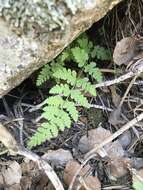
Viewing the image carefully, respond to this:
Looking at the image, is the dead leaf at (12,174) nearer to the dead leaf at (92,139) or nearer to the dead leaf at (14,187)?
the dead leaf at (14,187)

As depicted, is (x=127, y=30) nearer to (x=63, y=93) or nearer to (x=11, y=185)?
(x=63, y=93)

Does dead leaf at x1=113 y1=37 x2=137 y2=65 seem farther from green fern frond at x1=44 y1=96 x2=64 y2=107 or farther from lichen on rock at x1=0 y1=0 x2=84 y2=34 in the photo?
lichen on rock at x1=0 y1=0 x2=84 y2=34

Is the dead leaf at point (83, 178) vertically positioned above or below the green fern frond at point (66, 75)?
below

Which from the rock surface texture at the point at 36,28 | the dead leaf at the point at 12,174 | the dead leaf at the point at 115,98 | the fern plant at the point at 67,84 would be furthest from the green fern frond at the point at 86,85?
the dead leaf at the point at 12,174

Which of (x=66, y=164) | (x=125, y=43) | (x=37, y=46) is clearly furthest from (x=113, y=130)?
(x=37, y=46)

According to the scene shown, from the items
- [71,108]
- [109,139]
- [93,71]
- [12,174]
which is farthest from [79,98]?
[12,174]

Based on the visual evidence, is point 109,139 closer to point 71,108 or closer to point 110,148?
point 110,148
